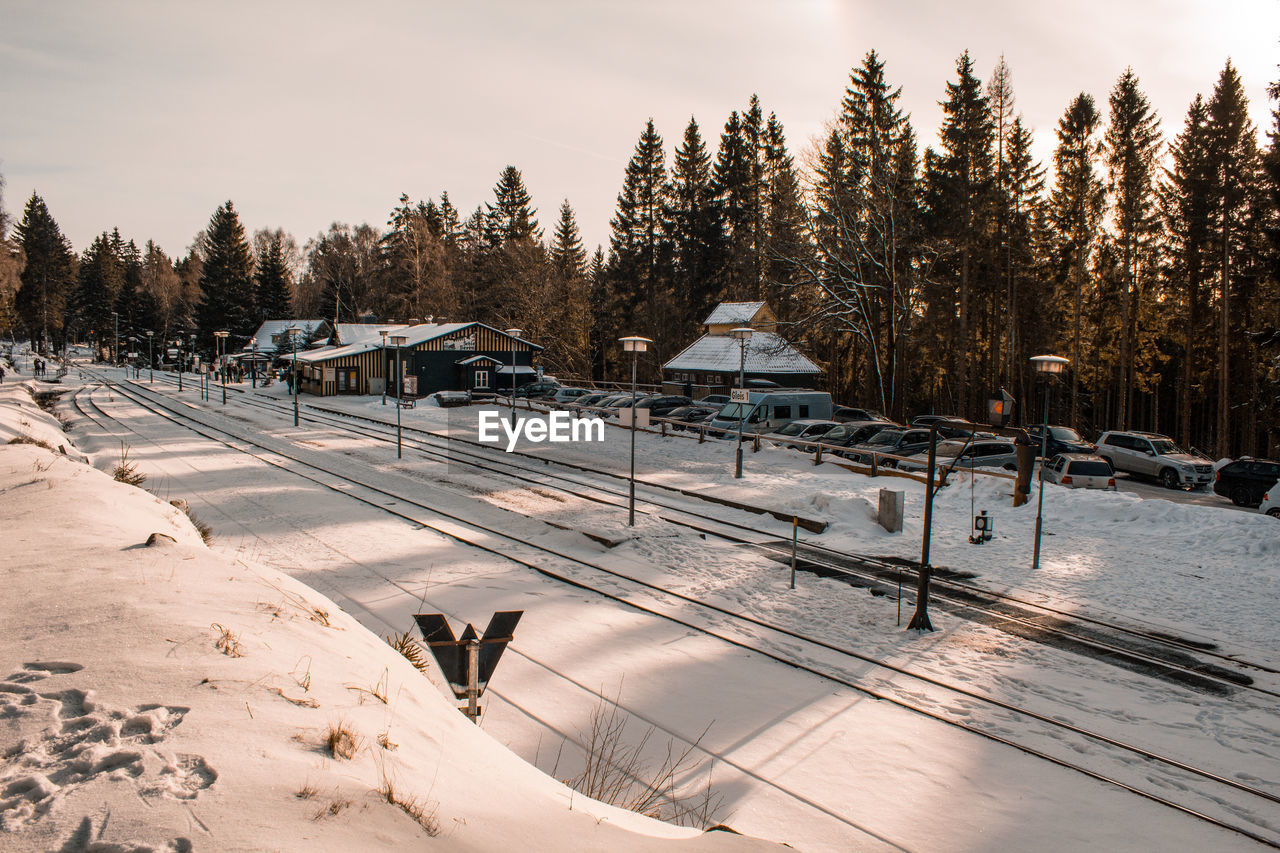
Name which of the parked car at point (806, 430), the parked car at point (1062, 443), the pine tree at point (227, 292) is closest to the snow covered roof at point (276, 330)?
the pine tree at point (227, 292)

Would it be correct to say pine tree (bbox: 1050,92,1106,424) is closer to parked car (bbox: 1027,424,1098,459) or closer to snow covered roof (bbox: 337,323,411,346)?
parked car (bbox: 1027,424,1098,459)

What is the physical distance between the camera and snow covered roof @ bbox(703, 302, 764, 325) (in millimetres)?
52125

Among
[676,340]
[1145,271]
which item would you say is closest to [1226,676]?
[1145,271]

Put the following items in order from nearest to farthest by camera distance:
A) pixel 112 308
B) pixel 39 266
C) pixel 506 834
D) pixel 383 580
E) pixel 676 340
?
pixel 506 834, pixel 383 580, pixel 676 340, pixel 39 266, pixel 112 308

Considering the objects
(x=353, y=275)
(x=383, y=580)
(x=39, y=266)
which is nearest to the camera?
(x=383, y=580)

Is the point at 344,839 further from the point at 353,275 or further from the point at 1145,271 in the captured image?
the point at 353,275

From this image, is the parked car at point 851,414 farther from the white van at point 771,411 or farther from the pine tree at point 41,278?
the pine tree at point 41,278

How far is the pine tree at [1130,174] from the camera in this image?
40031 millimetres

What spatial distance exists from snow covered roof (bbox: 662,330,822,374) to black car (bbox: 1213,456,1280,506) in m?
23.0

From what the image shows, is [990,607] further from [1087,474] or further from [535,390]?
[535,390]

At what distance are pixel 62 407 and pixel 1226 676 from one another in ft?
201

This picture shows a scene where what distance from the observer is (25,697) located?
15.7 ft

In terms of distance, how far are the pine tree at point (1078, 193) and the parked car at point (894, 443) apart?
21953 mm

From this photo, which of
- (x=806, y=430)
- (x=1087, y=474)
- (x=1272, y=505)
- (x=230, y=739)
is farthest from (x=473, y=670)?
(x=806, y=430)
